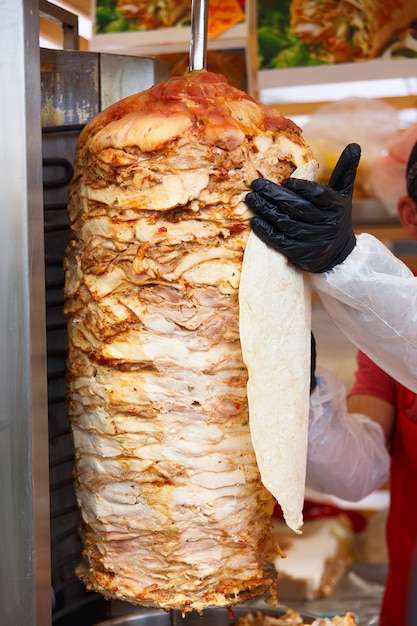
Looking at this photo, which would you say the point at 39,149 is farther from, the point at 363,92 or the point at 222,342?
the point at 363,92

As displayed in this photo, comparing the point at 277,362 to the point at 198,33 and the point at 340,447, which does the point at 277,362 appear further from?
the point at 340,447

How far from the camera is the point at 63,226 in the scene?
5.11 feet

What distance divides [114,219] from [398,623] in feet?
5.32

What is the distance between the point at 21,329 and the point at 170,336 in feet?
0.77

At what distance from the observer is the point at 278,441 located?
4.13ft

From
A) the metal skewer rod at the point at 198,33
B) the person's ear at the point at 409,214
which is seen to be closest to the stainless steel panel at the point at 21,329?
the metal skewer rod at the point at 198,33

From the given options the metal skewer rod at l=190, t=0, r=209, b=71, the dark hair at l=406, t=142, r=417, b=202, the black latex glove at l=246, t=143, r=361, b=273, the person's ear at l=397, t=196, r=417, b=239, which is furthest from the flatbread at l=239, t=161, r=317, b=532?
the person's ear at l=397, t=196, r=417, b=239

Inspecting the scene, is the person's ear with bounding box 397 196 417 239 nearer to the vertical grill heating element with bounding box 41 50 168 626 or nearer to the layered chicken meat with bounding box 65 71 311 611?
the vertical grill heating element with bounding box 41 50 168 626

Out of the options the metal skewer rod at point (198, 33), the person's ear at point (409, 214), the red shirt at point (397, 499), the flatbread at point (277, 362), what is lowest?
the red shirt at point (397, 499)

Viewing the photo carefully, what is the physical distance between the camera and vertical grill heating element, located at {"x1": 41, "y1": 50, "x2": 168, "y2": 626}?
1561 millimetres

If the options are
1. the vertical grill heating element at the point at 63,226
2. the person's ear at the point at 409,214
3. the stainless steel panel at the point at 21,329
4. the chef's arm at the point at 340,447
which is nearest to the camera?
the stainless steel panel at the point at 21,329

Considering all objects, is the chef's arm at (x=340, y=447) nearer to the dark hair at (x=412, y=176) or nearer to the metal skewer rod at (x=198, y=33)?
the dark hair at (x=412, y=176)

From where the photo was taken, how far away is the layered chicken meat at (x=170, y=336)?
1.22 metres

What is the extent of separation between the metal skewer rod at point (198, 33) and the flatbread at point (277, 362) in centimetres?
26
